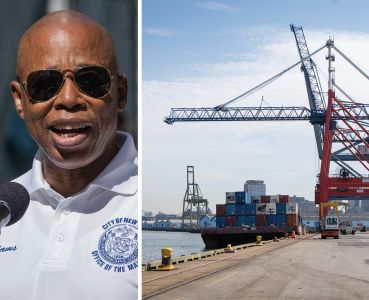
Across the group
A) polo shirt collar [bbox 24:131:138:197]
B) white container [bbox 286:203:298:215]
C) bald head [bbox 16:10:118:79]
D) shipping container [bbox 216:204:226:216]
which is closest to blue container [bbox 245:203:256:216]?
shipping container [bbox 216:204:226:216]

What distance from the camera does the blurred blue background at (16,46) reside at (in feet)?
20.4

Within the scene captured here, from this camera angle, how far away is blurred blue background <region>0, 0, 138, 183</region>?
245 inches

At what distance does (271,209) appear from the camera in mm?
87188

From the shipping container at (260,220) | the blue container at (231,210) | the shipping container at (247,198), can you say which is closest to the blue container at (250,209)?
the shipping container at (260,220)

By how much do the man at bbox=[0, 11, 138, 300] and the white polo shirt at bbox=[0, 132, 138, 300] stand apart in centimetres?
1

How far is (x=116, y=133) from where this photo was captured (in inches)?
252

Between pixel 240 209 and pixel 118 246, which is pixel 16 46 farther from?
pixel 240 209

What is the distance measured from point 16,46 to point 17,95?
50 cm

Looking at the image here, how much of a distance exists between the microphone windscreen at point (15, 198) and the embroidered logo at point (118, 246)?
85 cm

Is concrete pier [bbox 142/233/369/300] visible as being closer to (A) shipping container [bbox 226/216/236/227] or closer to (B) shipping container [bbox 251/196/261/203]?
(A) shipping container [bbox 226/216/236/227]

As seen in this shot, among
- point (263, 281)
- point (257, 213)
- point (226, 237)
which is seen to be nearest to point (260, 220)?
point (257, 213)

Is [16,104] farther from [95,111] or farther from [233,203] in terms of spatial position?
[233,203]

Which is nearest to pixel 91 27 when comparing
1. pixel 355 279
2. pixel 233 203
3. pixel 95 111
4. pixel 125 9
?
pixel 125 9

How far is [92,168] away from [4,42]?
1585mm
